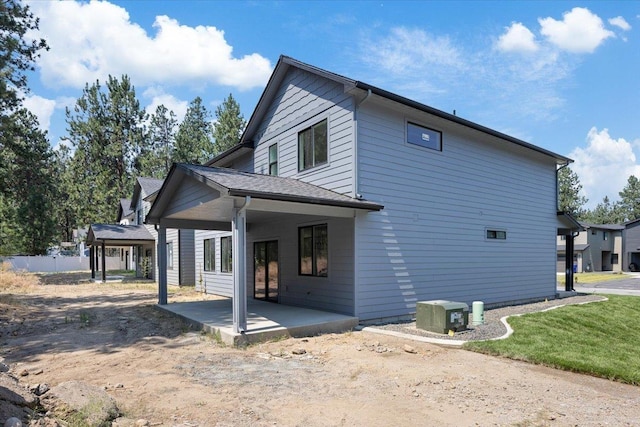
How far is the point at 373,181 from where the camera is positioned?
9.95 m

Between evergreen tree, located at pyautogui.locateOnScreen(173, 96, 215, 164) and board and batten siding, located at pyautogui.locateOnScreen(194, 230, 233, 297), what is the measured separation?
17.8 meters

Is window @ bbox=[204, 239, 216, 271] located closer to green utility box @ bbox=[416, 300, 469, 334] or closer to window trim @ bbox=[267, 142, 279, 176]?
window trim @ bbox=[267, 142, 279, 176]

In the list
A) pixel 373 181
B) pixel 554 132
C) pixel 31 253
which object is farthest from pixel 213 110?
pixel 373 181

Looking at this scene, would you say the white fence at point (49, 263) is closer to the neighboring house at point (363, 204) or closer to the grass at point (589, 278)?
the neighboring house at point (363, 204)

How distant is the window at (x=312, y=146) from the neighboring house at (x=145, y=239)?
34.1 feet

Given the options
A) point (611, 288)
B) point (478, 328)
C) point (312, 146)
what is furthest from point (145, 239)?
point (611, 288)

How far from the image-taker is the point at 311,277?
1097 cm

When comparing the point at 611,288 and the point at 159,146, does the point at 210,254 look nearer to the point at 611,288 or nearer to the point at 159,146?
the point at 611,288

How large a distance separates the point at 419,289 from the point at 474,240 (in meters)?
3.01

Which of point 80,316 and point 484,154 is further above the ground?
point 484,154

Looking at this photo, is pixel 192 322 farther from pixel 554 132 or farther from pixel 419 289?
pixel 554 132

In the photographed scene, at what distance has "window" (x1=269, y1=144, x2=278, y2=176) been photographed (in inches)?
515

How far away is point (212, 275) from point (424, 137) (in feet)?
35.3

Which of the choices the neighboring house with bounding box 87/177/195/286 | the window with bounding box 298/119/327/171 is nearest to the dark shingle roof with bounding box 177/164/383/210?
the window with bounding box 298/119/327/171
